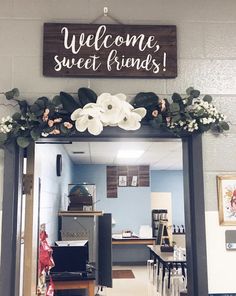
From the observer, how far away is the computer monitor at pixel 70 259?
404 centimetres

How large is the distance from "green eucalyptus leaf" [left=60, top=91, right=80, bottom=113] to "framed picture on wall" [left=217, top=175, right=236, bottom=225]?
86cm

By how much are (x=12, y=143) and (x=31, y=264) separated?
0.81 m

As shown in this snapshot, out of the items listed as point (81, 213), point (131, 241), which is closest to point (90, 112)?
point (81, 213)

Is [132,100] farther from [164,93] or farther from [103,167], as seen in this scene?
[103,167]

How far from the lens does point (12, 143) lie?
2004mm

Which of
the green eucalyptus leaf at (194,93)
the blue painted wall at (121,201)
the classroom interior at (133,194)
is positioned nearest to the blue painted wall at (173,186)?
the classroom interior at (133,194)

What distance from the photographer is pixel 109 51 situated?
2.12 meters

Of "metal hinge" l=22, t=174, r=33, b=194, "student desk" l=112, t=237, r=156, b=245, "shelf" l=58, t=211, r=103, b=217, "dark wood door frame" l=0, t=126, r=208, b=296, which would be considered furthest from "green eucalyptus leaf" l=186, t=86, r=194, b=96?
"student desk" l=112, t=237, r=156, b=245

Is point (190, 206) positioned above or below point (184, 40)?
below

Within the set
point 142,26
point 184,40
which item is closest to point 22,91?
point 142,26

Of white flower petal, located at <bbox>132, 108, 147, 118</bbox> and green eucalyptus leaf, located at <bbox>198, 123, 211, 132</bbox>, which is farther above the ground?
white flower petal, located at <bbox>132, 108, 147, 118</bbox>

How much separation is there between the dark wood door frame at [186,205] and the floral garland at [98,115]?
0.08m

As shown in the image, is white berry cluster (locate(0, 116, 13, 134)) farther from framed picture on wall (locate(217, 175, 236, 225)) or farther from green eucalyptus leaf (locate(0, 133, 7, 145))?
framed picture on wall (locate(217, 175, 236, 225))

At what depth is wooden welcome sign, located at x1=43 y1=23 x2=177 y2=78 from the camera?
2.09 m
